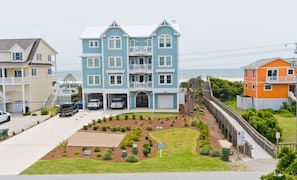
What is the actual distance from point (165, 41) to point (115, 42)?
5.60 meters

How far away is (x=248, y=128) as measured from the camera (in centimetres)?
2575

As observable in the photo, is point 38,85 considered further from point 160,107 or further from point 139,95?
point 160,107

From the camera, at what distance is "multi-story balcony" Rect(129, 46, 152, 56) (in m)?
38.3

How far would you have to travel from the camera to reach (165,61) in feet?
125

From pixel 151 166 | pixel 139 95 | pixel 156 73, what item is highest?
pixel 156 73

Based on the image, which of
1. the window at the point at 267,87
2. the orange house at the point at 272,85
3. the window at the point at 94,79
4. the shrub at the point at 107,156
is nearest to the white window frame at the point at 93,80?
the window at the point at 94,79

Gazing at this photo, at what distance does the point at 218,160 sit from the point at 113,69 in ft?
74.8

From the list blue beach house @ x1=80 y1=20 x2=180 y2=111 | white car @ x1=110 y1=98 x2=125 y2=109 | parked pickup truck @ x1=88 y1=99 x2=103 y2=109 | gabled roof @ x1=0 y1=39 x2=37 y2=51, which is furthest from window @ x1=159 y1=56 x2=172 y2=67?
gabled roof @ x1=0 y1=39 x2=37 y2=51

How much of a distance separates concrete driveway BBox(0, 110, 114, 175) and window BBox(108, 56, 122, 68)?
656cm

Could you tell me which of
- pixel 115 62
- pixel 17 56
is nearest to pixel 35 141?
pixel 115 62

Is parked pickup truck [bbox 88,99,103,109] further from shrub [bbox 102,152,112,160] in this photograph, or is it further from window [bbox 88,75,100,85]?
shrub [bbox 102,152,112,160]

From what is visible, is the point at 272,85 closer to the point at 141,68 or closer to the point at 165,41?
the point at 165,41

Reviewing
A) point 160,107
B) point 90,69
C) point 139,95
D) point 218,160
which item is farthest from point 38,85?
point 218,160

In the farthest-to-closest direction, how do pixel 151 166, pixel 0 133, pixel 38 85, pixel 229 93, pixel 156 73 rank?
1. pixel 229 93
2. pixel 38 85
3. pixel 156 73
4. pixel 0 133
5. pixel 151 166
